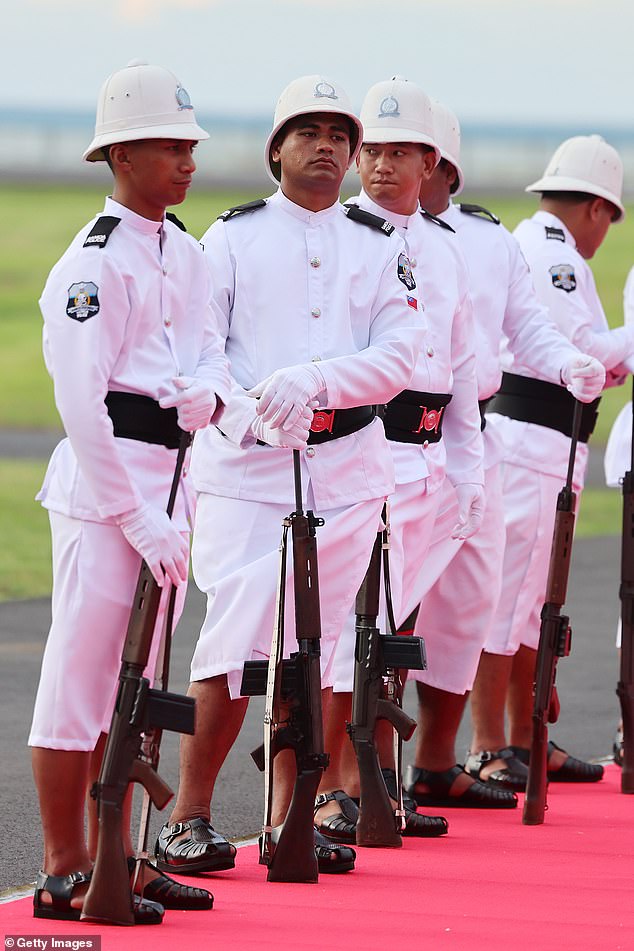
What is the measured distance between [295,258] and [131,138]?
0.89 meters

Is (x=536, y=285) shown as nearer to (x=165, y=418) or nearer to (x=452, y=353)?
(x=452, y=353)

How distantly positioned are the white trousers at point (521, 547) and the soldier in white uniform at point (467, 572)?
14.8 inches

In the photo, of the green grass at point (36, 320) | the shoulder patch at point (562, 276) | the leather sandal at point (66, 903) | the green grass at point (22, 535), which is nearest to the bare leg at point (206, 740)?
the leather sandal at point (66, 903)

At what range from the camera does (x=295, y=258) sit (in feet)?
17.1

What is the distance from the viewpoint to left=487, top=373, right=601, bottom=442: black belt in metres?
6.82

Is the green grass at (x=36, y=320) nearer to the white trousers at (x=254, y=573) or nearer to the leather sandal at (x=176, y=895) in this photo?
the white trousers at (x=254, y=573)

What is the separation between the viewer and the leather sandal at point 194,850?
16.0ft

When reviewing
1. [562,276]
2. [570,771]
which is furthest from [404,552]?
[562,276]

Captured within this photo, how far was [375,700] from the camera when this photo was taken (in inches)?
212

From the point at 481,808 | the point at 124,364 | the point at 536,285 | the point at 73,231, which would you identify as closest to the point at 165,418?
the point at 124,364

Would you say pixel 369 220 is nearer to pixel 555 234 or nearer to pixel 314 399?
pixel 314 399

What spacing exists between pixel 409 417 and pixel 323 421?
0.77 m

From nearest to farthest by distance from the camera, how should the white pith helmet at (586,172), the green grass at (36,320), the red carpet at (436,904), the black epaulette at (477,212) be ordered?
the red carpet at (436,904)
the black epaulette at (477,212)
the white pith helmet at (586,172)
the green grass at (36,320)

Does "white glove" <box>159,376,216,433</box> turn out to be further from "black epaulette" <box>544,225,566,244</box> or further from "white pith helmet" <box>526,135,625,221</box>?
Answer: "white pith helmet" <box>526,135,625,221</box>
